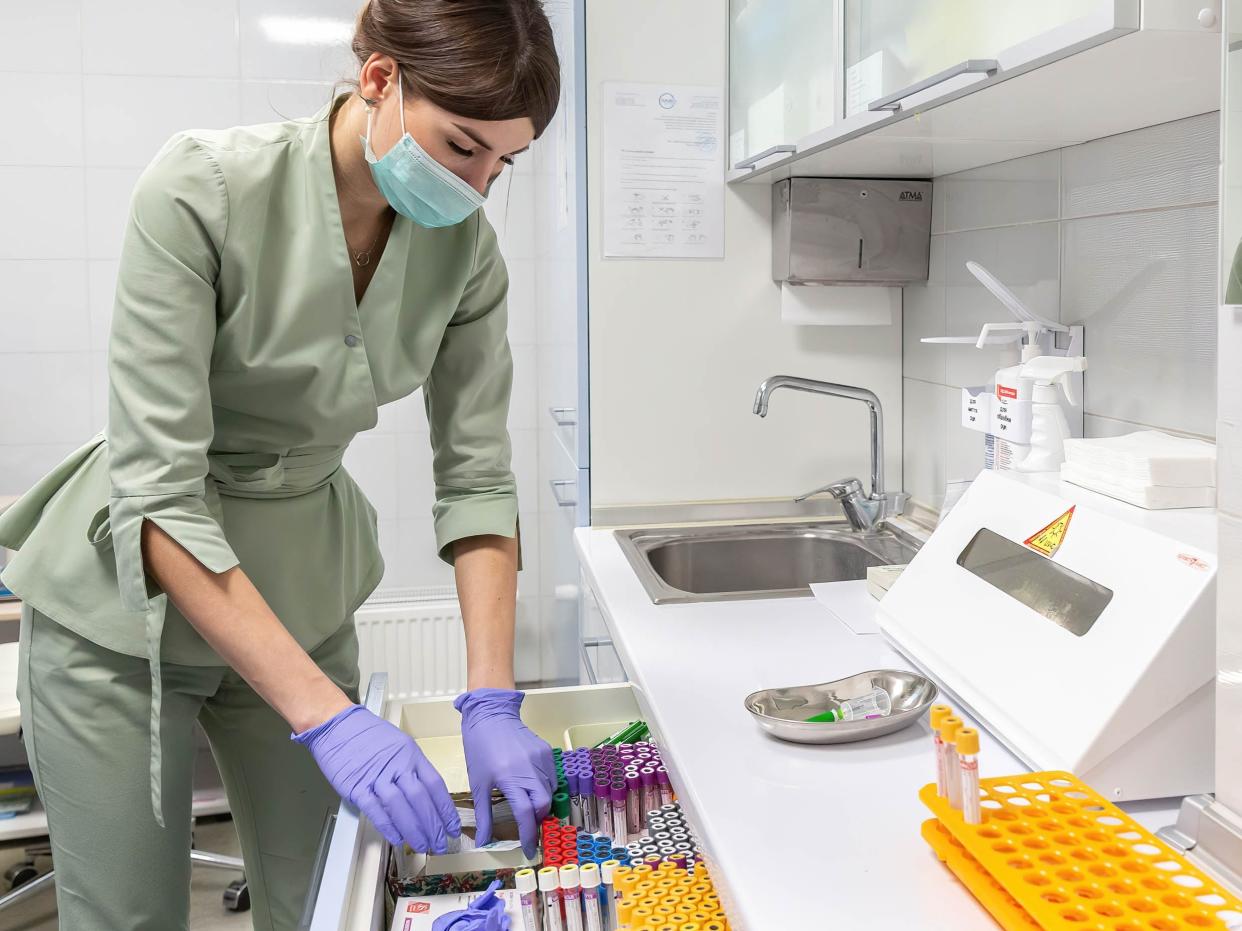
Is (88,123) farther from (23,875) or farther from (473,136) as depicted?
(473,136)

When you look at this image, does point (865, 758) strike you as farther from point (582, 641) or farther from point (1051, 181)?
point (582, 641)

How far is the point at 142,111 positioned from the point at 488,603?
7.24 feet

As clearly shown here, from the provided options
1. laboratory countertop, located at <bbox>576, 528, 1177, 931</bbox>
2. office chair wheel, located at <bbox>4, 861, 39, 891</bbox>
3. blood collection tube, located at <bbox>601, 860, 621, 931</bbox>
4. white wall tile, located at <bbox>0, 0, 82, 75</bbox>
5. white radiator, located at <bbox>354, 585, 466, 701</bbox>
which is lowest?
office chair wheel, located at <bbox>4, 861, 39, 891</bbox>

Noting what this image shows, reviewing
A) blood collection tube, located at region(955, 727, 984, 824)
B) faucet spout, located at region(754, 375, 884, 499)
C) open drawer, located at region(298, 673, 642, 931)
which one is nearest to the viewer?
blood collection tube, located at region(955, 727, 984, 824)

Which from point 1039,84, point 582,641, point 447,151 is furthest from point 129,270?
point 582,641

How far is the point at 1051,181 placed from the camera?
1.57m

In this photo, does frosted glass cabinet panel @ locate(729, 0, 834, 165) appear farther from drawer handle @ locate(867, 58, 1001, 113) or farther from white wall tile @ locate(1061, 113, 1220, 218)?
white wall tile @ locate(1061, 113, 1220, 218)

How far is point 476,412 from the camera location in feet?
4.49

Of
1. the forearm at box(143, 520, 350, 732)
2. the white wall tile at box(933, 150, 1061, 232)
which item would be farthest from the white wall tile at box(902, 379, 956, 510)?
the forearm at box(143, 520, 350, 732)

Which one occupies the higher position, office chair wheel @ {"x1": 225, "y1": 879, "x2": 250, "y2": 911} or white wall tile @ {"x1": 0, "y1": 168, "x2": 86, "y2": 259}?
white wall tile @ {"x1": 0, "y1": 168, "x2": 86, "y2": 259}

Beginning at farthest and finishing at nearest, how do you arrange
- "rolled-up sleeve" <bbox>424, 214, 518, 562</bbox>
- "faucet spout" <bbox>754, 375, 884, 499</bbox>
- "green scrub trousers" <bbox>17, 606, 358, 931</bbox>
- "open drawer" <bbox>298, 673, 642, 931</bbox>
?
1. "faucet spout" <bbox>754, 375, 884, 499</bbox>
2. "rolled-up sleeve" <bbox>424, 214, 518, 562</bbox>
3. "green scrub trousers" <bbox>17, 606, 358, 931</bbox>
4. "open drawer" <bbox>298, 673, 642, 931</bbox>

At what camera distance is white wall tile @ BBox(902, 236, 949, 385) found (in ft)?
6.42

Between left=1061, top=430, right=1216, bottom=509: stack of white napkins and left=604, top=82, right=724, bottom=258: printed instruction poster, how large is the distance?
97cm

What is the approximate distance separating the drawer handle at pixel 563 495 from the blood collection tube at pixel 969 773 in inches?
54.6
